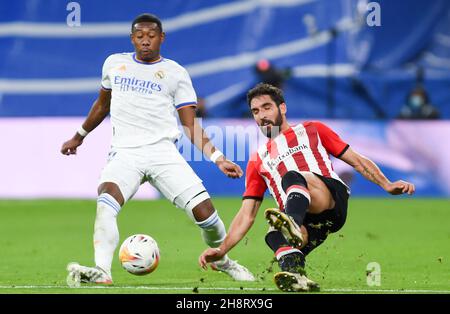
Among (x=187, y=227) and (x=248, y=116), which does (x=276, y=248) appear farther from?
(x=248, y=116)

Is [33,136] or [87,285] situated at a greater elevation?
[33,136]

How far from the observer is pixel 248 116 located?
21.8 m

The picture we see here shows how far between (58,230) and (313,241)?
6668 millimetres

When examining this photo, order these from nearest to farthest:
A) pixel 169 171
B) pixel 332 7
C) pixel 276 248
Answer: pixel 276 248 < pixel 169 171 < pixel 332 7

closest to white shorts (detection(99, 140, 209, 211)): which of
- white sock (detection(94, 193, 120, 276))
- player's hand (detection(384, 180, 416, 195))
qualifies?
white sock (detection(94, 193, 120, 276))

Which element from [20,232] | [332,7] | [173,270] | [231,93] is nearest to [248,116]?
[231,93]

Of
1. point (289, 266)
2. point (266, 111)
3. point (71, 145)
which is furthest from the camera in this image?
point (71, 145)

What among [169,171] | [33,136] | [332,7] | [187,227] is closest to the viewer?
[169,171]

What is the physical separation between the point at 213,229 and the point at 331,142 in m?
1.26

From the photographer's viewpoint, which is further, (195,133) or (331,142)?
(195,133)

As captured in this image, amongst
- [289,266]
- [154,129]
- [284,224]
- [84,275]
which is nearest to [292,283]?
[289,266]

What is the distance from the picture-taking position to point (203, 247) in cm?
1272

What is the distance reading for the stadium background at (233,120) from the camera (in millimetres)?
11250

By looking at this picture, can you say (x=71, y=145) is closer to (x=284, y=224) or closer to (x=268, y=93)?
(x=268, y=93)
